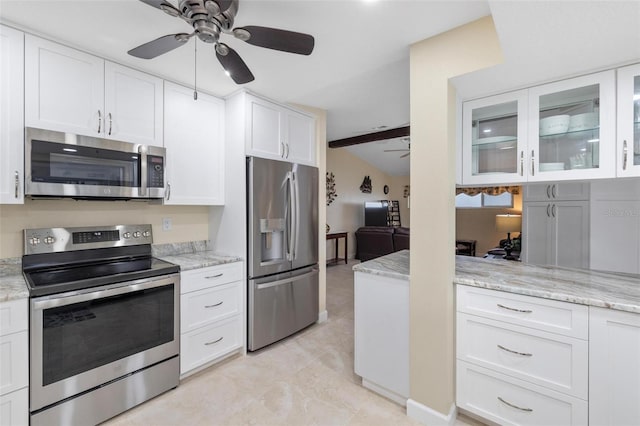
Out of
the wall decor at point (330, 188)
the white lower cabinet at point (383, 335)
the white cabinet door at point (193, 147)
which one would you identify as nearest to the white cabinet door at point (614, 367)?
the white lower cabinet at point (383, 335)

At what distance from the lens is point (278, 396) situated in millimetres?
1977

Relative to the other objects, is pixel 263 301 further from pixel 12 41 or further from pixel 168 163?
pixel 12 41

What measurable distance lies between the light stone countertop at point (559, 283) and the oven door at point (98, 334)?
199 cm

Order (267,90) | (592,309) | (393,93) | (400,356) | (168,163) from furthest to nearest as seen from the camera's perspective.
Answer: (393,93)
(267,90)
(168,163)
(400,356)
(592,309)

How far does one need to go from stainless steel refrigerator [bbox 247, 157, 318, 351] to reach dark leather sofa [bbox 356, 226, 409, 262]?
388cm

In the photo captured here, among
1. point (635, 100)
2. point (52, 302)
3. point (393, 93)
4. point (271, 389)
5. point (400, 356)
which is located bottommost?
point (271, 389)

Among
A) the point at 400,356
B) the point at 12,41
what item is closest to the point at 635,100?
the point at 400,356

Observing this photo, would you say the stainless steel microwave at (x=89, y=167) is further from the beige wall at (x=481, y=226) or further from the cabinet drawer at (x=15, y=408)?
the beige wall at (x=481, y=226)

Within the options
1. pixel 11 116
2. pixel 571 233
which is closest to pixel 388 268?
pixel 11 116

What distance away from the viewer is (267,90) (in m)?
2.52

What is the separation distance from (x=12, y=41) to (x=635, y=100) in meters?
3.44

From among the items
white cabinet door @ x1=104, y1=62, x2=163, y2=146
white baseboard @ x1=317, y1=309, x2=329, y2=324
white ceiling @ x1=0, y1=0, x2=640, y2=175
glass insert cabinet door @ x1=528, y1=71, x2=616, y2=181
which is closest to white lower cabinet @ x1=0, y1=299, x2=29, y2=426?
white cabinet door @ x1=104, y1=62, x2=163, y2=146

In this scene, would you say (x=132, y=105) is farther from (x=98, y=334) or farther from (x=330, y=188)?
(x=330, y=188)

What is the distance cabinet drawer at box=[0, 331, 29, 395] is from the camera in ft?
4.60
